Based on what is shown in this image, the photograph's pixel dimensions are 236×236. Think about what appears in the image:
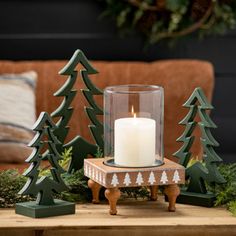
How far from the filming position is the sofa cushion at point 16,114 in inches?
129

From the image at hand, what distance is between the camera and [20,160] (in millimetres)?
3299

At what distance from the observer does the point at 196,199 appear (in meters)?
1.87

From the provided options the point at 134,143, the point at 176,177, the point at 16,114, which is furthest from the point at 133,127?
the point at 16,114

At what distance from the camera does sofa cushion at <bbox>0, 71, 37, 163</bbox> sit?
→ 3.28 meters

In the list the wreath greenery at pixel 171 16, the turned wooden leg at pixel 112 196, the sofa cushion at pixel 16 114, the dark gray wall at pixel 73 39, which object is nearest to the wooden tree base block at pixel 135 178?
the turned wooden leg at pixel 112 196

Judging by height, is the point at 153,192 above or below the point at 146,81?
below

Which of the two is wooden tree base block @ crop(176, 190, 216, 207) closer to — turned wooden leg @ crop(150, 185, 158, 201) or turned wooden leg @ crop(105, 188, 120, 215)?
turned wooden leg @ crop(150, 185, 158, 201)

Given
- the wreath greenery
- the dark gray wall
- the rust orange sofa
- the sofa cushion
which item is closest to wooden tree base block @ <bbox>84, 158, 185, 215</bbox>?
the sofa cushion

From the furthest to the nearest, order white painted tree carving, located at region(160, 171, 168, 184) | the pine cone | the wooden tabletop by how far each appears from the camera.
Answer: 1. the pine cone
2. white painted tree carving, located at region(160, 171, 168, 184)
3. the wooden tabletop

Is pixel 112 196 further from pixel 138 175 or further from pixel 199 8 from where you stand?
pixel 199 8

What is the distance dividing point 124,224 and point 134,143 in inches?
8.1

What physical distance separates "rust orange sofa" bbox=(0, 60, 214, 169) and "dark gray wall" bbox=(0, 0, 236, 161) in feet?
1.29

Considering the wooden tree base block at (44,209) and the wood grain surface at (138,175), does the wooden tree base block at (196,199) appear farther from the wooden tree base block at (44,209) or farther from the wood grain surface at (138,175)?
the wooden tree base block at (44,209)

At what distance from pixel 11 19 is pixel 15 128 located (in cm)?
91
